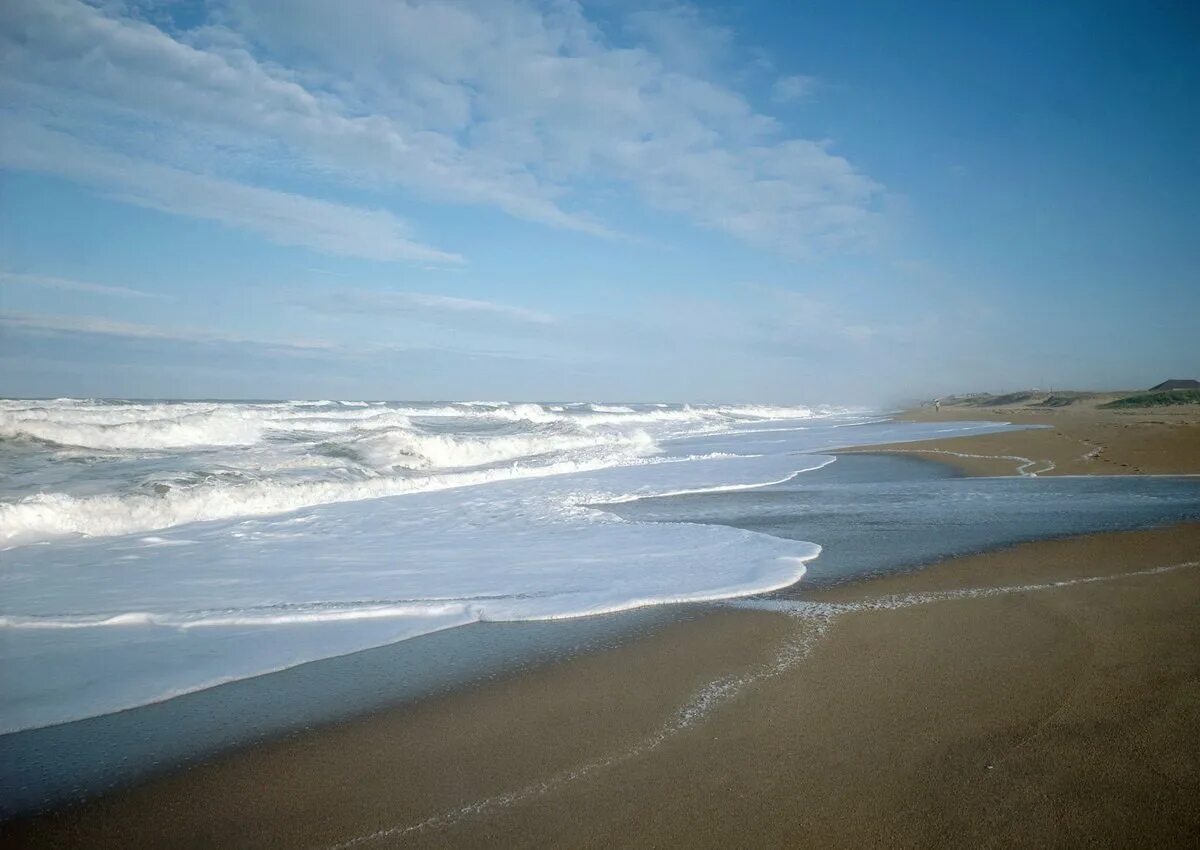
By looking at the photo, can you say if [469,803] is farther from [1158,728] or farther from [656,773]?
[1158,728]

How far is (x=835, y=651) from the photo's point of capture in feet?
14.1

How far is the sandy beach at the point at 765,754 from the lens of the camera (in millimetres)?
2613

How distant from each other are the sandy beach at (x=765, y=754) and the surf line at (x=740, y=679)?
0.6 inches

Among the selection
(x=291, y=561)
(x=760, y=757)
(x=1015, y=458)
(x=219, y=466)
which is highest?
(x=219, y=466)

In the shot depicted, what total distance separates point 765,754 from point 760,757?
38 millimetres

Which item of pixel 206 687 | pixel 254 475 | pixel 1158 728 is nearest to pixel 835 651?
pixel 1158 728

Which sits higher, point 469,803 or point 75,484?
point 75,484

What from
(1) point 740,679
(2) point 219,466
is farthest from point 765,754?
(2) point 219,466

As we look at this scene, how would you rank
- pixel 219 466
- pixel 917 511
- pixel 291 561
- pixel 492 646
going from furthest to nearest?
pixel 219 466
pixel 917 511
pixel 291 561
pixel 492 646

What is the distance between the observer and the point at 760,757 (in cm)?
307

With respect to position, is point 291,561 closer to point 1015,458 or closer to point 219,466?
point 219,466

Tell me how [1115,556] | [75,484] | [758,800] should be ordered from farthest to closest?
[75,484] < [1115,556] < [758,800]

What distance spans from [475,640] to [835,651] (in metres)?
2.38

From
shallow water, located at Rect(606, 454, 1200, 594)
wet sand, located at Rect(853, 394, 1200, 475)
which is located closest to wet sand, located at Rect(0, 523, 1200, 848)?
shallow water, located at Rect(606, 454, 1200, 594)
